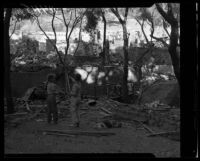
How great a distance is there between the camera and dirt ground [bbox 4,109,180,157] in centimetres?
827

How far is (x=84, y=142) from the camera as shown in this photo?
933 cm

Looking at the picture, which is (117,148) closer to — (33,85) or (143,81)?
(33,85)

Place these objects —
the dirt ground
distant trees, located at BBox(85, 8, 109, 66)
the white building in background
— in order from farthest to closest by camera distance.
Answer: the white building in background < distant trees, located at BBox(85, 8, 109, 66) < the dirt ground

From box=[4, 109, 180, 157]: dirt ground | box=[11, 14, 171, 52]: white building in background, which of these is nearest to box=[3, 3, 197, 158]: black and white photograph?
box=[4, 109, 180, 157]: dirt ground

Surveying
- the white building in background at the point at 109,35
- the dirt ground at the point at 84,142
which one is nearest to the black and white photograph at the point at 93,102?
the dirt ground at the point at 84,142

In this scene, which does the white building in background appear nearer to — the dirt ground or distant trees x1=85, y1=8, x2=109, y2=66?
distant trees x1=85, y1=8, x2=109, y2=66

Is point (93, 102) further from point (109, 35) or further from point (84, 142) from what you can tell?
point (109, 35)

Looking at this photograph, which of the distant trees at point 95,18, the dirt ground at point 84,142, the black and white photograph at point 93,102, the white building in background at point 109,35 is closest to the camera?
the dirt ground at point 84,142

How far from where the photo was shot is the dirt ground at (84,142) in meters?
8.27

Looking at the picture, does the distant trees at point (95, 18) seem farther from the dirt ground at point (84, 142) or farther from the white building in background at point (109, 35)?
the dirt ground at point (84, 142)

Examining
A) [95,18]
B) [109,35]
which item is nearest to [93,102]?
[95,18]
